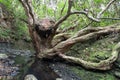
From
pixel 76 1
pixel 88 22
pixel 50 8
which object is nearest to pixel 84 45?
pixel 88 22

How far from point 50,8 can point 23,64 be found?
1171 centimetres

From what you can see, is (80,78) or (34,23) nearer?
(80,78)

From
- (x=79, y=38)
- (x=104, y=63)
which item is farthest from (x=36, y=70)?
(x=104, y=63)

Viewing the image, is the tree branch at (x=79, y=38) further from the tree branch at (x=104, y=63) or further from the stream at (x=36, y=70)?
the tree branch at (x=104, y=63)

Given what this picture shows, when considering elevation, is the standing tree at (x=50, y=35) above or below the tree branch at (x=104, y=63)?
above

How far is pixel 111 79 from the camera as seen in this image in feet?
23.9

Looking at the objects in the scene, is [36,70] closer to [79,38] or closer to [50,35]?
[50,35]

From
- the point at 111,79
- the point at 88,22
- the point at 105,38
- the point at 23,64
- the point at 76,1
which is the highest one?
the point at 76,1

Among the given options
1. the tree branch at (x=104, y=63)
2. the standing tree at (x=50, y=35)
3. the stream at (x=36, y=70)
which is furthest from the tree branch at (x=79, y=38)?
the tree branch at (x=104, y=63)

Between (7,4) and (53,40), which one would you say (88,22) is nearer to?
(53,40)

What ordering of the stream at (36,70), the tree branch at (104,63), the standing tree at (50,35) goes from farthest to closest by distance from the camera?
the standing tree at (50,35)
the tree branch at (104,63)
the stream at (36,70)

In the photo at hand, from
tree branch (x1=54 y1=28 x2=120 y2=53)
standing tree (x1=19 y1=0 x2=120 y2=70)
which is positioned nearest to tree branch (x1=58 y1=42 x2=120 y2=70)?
standing tree (x1=19 y1=0 x2=120 y2=70)

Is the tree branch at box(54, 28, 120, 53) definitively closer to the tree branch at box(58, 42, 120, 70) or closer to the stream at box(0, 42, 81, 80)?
the stream at box(0, 42, 81, 80)

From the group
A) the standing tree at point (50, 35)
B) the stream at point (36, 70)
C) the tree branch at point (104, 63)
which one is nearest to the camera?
the stream at point (36, 70)
